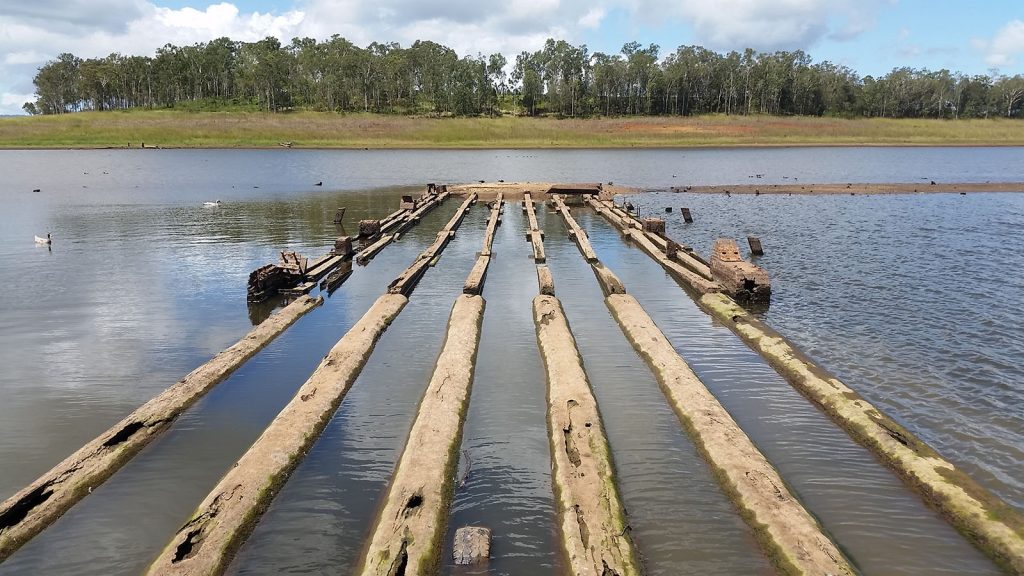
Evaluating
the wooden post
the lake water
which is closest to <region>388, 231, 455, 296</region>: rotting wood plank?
the lake water

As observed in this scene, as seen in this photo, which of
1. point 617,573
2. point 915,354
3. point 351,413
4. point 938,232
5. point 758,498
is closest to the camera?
point 617,573

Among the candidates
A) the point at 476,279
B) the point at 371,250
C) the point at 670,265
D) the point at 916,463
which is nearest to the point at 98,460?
the point at 916,463

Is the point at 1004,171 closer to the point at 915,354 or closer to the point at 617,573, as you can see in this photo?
the point at 915,354

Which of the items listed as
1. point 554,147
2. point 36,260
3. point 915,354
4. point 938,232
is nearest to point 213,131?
point 554,147

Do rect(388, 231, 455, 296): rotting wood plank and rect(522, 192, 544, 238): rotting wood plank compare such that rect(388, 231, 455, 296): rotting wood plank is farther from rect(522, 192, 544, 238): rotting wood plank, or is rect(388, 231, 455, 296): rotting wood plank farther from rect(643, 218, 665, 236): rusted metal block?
rect(643, 218, 665, 236): rusted metal block

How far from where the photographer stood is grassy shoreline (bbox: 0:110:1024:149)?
9188 centimetres

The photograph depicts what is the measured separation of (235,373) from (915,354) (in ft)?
41.1

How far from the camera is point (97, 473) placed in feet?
24.3

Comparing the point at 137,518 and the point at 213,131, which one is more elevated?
the point at 213,131

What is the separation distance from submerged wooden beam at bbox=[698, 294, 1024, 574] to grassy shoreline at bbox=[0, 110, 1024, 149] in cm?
8370

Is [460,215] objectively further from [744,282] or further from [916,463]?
[916,463]

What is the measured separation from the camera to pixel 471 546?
19.6 feet

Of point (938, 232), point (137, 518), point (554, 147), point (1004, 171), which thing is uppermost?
point (554, 147)

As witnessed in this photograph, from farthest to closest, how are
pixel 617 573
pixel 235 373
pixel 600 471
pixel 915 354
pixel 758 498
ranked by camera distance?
1. pixel 915 354
2. pixel 235 373
3. pixel 600 471
4. pixel 758 498
5. pixel 617 573
